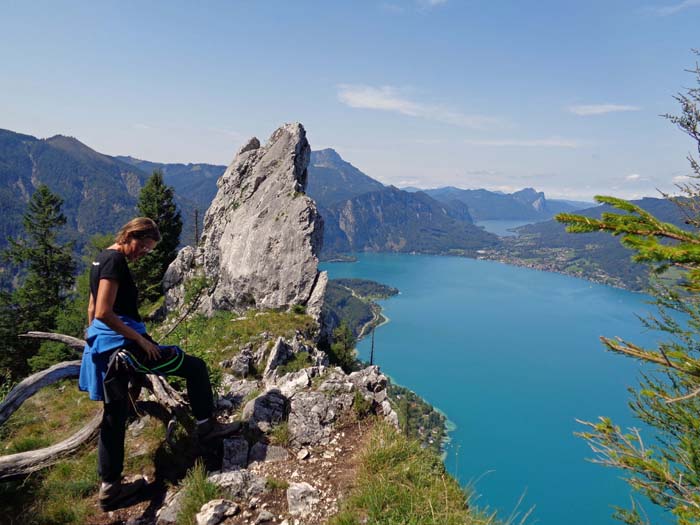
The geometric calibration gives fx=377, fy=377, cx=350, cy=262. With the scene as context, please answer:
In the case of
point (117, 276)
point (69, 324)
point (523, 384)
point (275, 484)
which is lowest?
point (523, 384)

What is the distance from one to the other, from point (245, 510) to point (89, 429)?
9.26 feet

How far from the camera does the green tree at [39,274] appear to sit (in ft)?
82.7

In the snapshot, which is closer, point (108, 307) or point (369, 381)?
point (108, 307)

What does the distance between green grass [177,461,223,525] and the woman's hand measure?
148 centimetres

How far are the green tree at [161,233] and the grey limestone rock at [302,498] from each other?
27039mm

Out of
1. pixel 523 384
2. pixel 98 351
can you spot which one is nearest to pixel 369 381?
pixel 98 351

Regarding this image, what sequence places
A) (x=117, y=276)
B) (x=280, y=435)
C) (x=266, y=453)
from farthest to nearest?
(x=280, y=435) < (x=266, y=453) < (x=117, y=276)

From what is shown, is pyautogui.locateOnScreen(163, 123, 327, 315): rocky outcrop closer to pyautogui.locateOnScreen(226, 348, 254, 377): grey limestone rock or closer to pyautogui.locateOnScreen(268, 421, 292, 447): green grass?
pyautogui.locateOnScreen(226, 348, 254, 377): grey limestone rock

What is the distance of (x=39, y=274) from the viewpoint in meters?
27.0

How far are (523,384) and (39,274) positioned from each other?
10839 centimetres

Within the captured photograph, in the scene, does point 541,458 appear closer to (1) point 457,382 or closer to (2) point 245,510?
(1) point 457,382

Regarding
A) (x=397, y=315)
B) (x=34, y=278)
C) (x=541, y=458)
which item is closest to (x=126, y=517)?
(x=34, y=278)

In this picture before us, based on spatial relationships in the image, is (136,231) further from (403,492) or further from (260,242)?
(260,242)

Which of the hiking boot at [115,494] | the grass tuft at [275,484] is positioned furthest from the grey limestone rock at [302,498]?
the hiking boot at [115,494]
